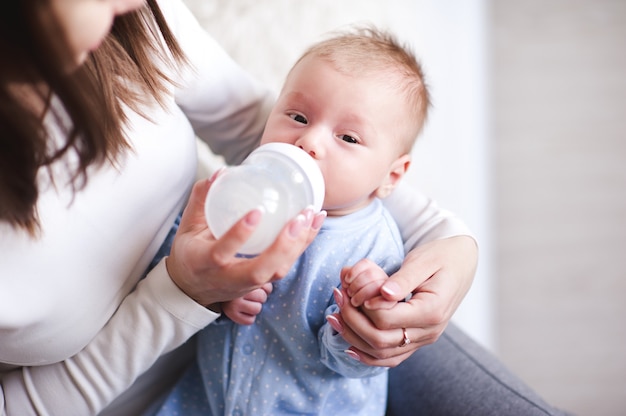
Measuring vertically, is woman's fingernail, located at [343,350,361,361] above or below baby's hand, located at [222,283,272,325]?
below

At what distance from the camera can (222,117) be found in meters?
1.03

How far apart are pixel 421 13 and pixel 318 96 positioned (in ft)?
3.41

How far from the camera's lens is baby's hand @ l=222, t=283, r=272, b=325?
814mm

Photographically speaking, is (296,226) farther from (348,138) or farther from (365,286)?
(348,138)

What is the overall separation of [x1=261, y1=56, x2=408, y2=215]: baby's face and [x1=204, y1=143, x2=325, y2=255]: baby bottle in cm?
11

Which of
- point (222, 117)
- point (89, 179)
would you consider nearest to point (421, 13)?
point (222, 117)

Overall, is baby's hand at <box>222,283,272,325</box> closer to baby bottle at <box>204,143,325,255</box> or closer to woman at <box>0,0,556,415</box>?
woman at <box>0,0,556,415</box>

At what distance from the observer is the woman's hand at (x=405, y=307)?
717mm

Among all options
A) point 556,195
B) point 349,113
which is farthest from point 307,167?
point 556,195

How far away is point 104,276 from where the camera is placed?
2.56ft

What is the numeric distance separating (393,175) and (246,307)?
33 cm

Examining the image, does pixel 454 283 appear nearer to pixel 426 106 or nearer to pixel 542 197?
pixel 426 106

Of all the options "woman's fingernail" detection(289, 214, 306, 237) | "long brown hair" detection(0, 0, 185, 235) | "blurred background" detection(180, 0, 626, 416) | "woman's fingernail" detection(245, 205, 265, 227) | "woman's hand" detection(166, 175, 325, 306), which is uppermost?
"long brown hair" detection(0, 0, 185, 235)

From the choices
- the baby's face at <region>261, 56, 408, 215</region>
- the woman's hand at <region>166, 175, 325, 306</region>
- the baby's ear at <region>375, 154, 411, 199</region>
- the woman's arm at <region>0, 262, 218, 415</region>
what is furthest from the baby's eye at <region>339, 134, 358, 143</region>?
the woman's arm at <region>0, 262, 218, 415</region>
